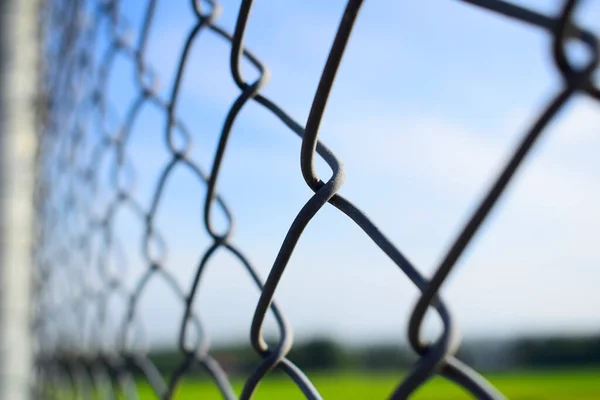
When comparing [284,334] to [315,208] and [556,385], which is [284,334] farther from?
[556,385]

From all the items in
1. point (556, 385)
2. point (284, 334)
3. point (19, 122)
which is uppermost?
point (556, 385)

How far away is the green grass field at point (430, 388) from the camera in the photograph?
15359mm

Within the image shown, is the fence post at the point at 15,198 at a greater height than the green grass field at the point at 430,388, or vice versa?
the green grass field at the point at 430,388

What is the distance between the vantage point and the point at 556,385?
18.0 metres

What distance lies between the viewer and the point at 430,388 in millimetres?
19062

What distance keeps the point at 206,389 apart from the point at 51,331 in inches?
705

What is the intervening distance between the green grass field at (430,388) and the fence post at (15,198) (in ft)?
40.5

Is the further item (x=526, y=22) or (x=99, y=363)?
(x=99, y=363)

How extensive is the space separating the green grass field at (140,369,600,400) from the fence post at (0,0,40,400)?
12.4 metres

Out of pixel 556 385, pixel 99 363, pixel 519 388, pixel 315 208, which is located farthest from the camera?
pixel 556 385

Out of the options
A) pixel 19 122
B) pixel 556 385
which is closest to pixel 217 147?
pixel 19 122

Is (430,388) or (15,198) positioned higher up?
(430,388)

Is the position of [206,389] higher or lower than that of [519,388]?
lower

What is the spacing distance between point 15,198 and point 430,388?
19182 millimetres
